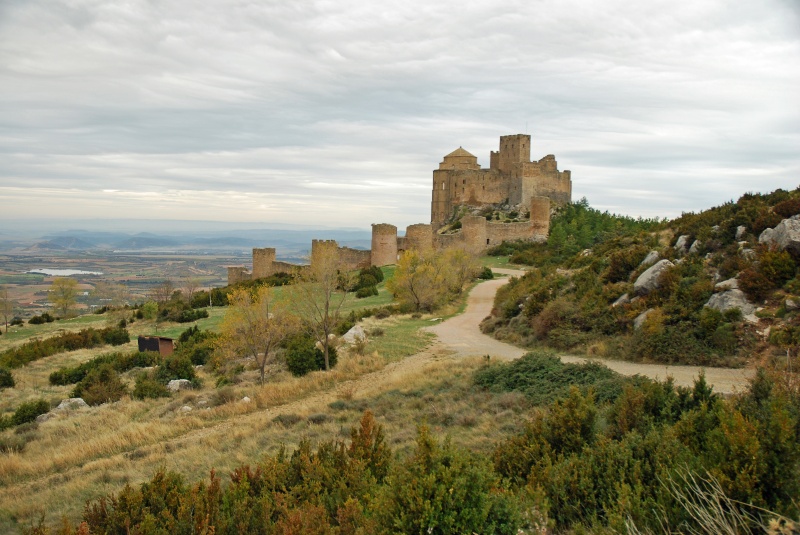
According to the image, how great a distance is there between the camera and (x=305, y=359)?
15.9 m

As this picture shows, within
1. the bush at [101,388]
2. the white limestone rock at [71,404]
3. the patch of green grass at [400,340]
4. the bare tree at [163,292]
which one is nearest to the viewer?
the white limestone rock at [71,404]

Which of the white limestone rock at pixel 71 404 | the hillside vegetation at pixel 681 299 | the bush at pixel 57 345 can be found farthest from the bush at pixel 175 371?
the hillside vegetation at pixel 681 299

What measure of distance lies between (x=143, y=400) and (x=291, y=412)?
521 cm

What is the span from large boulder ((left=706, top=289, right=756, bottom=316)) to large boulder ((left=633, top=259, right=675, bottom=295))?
6.02ft

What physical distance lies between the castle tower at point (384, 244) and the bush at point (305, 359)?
24487 mm

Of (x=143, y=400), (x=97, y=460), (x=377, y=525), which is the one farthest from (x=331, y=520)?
(x=143, y=400)

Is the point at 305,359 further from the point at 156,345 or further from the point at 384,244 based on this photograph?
the point at 384,244

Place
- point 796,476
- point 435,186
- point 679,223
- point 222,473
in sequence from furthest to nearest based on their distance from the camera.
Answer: point 435,186 → point 679,223 → point 222,473 → point 796,476

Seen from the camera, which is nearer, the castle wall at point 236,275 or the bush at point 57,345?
the bush at point 57,345

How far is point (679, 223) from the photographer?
21.0 m

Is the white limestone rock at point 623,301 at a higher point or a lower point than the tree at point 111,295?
higher

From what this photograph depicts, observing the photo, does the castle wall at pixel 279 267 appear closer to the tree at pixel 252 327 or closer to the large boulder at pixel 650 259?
the tree at pixel 252 327

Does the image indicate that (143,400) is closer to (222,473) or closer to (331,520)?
(222,473)

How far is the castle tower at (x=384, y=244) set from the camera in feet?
133
